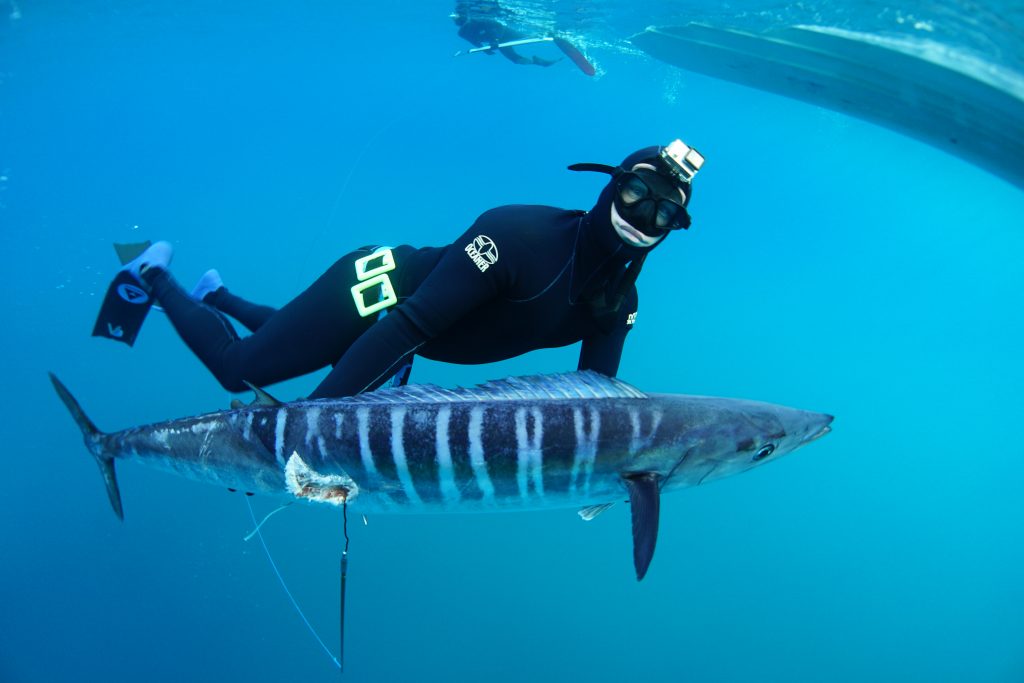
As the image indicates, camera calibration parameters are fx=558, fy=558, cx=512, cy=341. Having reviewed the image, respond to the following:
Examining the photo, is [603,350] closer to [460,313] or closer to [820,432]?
[460,313]

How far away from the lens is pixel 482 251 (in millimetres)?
2131

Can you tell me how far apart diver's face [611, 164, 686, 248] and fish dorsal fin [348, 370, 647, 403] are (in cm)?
54

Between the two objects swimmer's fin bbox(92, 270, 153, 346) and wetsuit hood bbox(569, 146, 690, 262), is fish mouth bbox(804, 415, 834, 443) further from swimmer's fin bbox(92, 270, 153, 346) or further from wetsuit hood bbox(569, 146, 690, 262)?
swimmer's fin bbox(92, 270, 153, 346)

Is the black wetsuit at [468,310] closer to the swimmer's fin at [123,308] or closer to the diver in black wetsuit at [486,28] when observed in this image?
the swimmer's fin at [123,308]

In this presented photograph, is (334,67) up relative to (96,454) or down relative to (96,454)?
up

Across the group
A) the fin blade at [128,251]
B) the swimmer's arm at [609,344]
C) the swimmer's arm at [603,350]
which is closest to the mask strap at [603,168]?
the swimmer's arm at [609,344]

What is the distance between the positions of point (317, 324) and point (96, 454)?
3.52 feet

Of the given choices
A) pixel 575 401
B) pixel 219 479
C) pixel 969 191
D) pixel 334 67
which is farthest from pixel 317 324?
pixel 969 191

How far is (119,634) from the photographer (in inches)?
203

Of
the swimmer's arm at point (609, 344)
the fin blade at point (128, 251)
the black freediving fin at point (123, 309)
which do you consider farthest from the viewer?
the fin blade at point (128, 251)

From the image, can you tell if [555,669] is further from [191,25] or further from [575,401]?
[191,25]

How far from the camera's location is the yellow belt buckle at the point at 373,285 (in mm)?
2605

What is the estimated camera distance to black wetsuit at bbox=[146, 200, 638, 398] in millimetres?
2078

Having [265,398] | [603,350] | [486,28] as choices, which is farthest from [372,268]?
[486,28]
